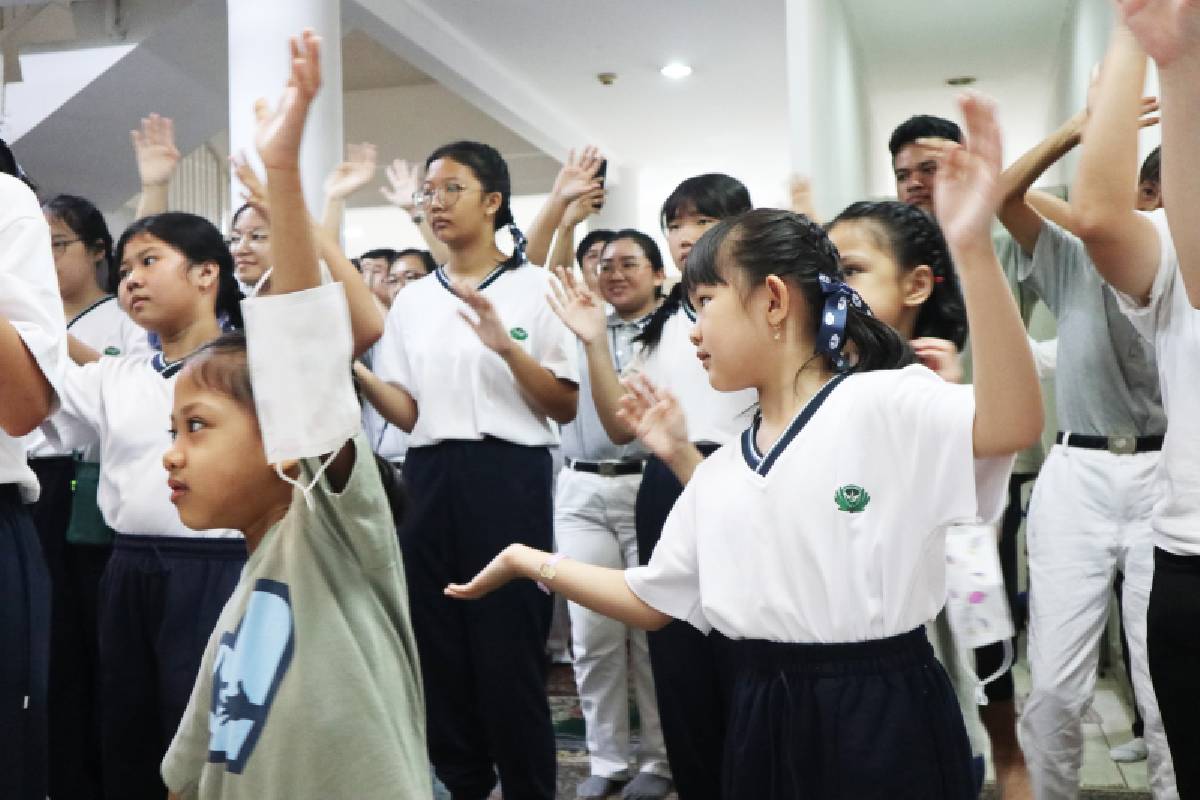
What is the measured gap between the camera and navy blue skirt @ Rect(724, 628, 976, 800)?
1.47 metres

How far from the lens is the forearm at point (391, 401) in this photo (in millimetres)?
2895

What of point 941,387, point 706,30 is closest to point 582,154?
point 941,387

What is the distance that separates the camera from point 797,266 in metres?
1.59

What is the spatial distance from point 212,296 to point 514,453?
733mm

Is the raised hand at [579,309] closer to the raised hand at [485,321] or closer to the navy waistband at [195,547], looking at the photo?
the raised hand at [485,321]

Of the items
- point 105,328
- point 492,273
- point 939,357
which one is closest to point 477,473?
point 492,273

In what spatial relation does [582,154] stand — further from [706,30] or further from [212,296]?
[706,30]

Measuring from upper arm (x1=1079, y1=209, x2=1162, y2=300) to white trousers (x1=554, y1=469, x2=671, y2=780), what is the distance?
6.14 ft

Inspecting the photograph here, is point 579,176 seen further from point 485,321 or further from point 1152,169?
point 1152,169

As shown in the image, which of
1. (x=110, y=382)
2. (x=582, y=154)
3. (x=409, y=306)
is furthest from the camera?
(x=582, y=154)

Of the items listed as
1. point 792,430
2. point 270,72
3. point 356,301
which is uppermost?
point 270,72

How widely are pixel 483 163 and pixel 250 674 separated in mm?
1847

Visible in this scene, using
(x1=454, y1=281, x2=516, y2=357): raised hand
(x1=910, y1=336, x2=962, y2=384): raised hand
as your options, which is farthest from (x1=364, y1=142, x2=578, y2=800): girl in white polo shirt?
(x1=910, y1=336, x2=962, y2=384): raised hand

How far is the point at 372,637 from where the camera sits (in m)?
1.44
